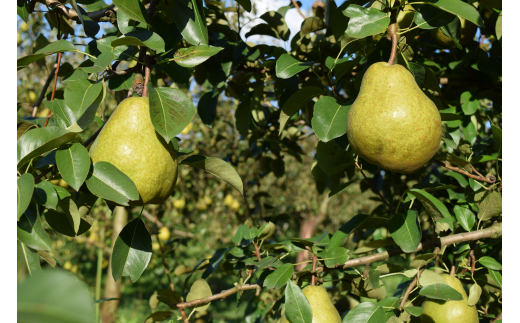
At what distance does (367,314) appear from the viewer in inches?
39.2

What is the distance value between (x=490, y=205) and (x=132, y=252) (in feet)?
3.44

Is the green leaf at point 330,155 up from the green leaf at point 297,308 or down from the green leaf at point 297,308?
up

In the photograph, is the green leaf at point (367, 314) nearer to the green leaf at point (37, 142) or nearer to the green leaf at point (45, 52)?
the green leaf at point (37, 142)

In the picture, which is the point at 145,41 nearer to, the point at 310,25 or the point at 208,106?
the point at 208,106

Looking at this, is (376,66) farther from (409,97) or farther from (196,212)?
(196,212)

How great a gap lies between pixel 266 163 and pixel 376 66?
1.48m

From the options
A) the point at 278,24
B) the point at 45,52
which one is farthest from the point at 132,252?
the point at 278,24

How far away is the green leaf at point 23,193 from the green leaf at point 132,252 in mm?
324

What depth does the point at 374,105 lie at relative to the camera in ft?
2.71

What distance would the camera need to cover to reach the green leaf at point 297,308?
3.14 feet

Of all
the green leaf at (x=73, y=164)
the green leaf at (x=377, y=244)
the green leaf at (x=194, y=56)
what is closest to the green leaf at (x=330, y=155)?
the green leaf at (x=377, y=244)

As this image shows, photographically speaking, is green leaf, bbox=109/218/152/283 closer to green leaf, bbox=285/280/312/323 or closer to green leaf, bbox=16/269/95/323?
green leaf, bbox=285/280/312/323

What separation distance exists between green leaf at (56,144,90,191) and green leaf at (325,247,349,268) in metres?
0.72

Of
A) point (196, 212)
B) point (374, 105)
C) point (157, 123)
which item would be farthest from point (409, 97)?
point (196, 212)
